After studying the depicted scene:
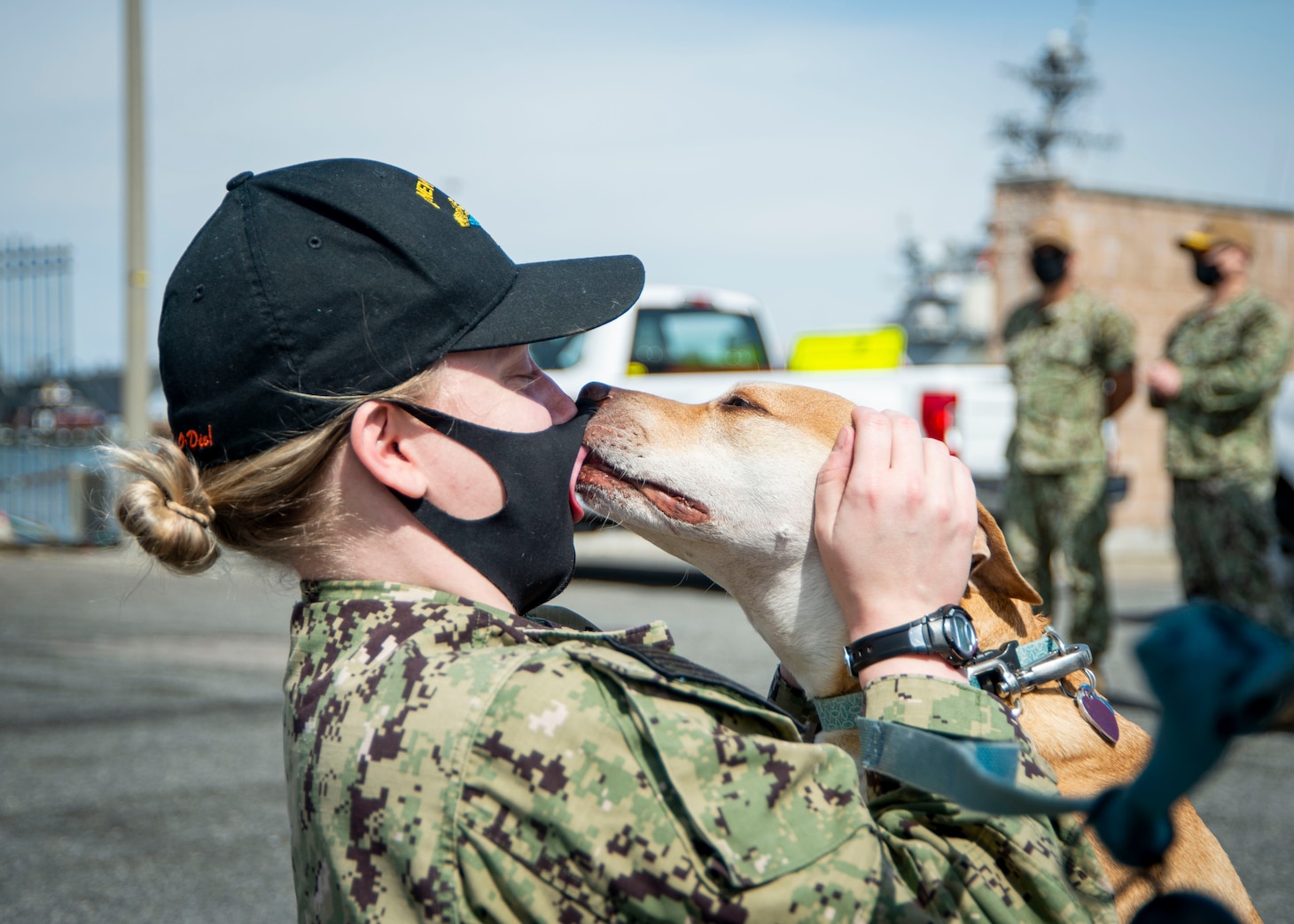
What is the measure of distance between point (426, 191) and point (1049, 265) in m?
6.14

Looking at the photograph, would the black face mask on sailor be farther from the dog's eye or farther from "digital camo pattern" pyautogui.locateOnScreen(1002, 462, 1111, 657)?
"digital camo pattern" pyautogui.locateOnScreen(1002, 462, 1111, 657)

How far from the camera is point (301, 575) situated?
145 cm

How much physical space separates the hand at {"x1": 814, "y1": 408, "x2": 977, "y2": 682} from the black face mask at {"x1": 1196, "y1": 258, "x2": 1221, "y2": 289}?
591 centimetres

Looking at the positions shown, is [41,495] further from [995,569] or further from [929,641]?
[929,641]

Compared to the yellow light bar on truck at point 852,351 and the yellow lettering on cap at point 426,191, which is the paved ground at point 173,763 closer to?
the yellow lettering on cap at point 426,191

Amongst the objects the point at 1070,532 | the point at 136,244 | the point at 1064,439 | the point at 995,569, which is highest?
the point at 995,569

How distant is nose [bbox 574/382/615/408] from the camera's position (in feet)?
7.12

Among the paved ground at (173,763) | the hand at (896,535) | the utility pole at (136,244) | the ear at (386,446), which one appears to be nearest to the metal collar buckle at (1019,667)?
the hand at (896,535)

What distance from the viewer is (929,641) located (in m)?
1.29

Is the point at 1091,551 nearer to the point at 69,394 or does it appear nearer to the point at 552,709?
the point at 552,709

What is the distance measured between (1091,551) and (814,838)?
549 centimetres

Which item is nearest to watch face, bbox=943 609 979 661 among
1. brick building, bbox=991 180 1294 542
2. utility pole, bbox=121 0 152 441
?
utility pole, bbox=121 0 152 441

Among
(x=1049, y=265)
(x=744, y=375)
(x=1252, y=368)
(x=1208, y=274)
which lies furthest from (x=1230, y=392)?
(x=744, y=375)

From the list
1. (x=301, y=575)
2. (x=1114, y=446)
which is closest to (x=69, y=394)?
(x=1114, y=446)
